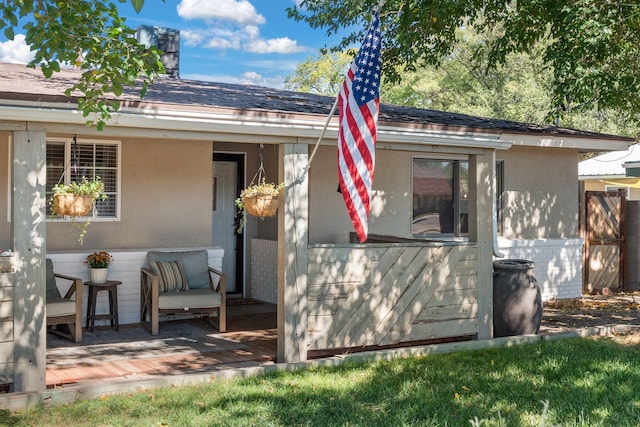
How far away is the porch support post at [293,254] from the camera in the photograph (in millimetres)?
6965

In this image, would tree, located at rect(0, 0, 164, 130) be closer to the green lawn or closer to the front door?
the green lawn

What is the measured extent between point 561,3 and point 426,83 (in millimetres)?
21988

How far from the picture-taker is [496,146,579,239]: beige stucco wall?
1189 centimetres

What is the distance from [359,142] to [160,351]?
3.20 m

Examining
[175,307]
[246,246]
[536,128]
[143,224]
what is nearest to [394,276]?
[175,307]

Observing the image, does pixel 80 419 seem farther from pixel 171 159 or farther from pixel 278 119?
pixel 171 159

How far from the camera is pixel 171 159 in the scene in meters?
9.47

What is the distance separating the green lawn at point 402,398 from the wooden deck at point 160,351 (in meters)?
0.69

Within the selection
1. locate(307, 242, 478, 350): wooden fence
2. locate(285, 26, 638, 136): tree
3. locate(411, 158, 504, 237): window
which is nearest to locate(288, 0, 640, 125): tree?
locate(411, 158, 504, 237): window

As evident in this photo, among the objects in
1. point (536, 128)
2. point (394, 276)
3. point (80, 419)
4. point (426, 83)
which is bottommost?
point (80, 419)

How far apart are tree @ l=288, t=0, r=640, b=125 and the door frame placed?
9.61 feet

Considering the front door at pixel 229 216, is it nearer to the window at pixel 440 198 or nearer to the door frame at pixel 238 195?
the door frame at pixel 238 195

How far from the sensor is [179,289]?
883 cm

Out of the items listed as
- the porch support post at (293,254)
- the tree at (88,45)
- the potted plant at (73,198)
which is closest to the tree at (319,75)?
the porch support post at (293,254)
